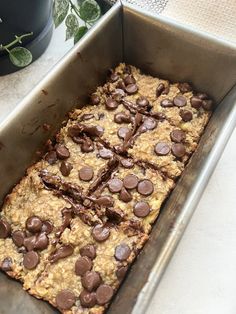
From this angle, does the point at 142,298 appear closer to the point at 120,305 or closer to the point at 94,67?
the point at 120,305

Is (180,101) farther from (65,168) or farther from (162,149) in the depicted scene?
(65,168)

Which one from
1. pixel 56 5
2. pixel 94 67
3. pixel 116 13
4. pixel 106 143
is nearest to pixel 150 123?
pixel 106 143

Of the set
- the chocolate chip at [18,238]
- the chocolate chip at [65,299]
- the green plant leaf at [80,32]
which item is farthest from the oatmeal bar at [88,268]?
the green plant leaf at [80,32]

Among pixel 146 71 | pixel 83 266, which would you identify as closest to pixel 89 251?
pixel 83 266

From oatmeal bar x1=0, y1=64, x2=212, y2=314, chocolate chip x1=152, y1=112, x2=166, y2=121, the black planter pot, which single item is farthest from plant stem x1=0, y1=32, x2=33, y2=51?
chocolate chip x1=152, y1=112, x2=166, y2=121

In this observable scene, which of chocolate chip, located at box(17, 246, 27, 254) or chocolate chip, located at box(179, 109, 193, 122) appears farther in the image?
chocolate chip, located at box(179, 109, 193, 122)

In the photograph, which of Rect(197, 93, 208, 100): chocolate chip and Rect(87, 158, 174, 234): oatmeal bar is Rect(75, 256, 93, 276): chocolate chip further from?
Rect(197, 93, 208, 100): chocolate chip
